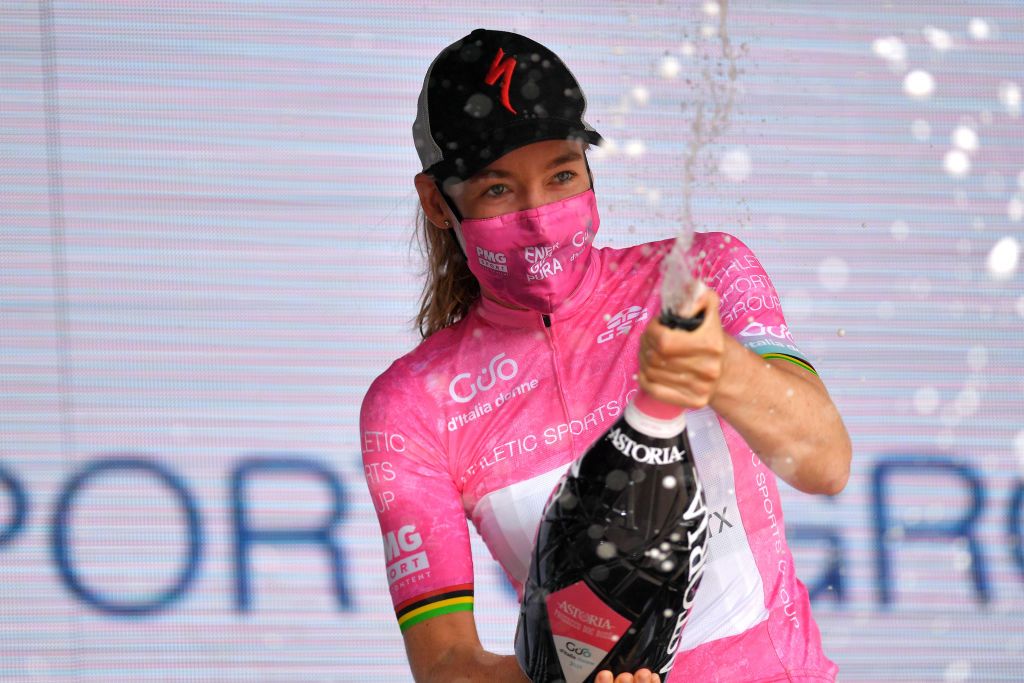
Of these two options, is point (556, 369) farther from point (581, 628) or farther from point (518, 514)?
point (581, 628)

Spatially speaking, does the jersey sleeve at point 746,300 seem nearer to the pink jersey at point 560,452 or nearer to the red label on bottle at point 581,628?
the pink jersey at point 560,452

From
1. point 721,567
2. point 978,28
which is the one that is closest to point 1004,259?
point 978,28

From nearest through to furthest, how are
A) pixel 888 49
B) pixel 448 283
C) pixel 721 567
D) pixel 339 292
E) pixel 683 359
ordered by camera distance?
pixel 683 359, pixel 721 567, pixel 448 283, pixel 339 292, pixel 888 49

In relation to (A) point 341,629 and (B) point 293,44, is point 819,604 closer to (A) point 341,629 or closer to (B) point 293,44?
(A) point 341,629

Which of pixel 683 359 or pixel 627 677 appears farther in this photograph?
pixel 627 677

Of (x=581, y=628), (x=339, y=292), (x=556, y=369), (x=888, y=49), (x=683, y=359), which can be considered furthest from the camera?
(x=888, y=49)

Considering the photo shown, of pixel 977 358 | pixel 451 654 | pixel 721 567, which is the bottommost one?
pixel 977 358

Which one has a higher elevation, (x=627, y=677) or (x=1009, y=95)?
(x=1009, y=95)

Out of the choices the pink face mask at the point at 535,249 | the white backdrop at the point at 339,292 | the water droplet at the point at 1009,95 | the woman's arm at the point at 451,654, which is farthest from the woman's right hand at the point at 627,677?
the water droplet at the point at 1009,95

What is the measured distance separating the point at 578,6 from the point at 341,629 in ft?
5.89

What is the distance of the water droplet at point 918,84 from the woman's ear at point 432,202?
197 centimetres

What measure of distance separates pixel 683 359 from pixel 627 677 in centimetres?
34

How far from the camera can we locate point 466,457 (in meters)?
1.44

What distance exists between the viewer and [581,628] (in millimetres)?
1027
